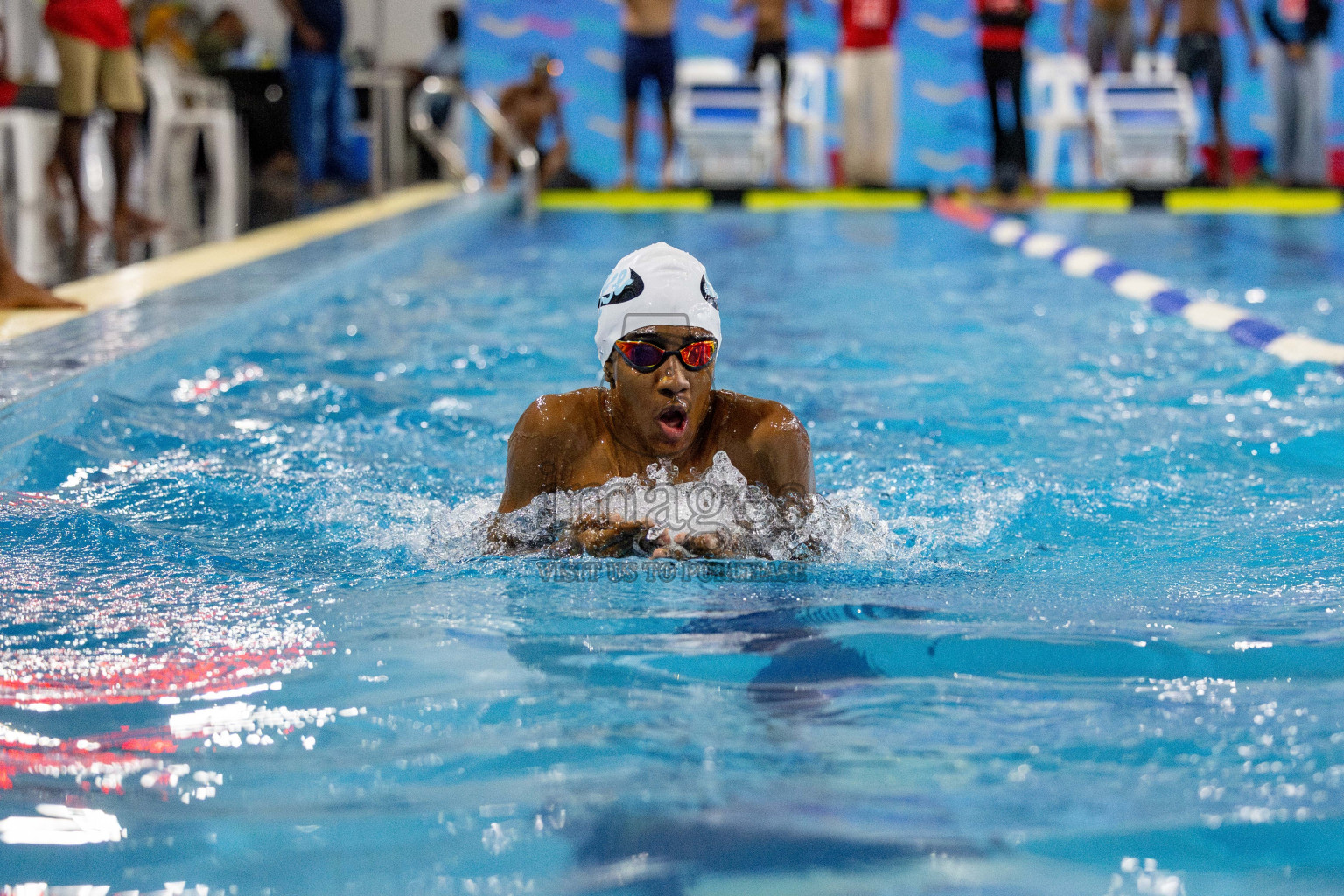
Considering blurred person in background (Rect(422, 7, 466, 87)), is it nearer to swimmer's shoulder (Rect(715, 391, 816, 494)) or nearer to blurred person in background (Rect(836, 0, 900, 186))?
blurred person in background (Rect(836, 0, 900, 186))

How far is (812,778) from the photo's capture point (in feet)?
6.47

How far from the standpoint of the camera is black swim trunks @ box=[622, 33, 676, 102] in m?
12.2

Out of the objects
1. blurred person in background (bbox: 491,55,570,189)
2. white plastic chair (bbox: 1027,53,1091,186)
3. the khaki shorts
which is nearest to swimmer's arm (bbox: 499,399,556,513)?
the khaki shorts

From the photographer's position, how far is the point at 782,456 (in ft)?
9.85

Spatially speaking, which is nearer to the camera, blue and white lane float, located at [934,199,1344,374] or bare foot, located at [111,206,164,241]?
blue and white lane float, located at [934,199,1344,374]

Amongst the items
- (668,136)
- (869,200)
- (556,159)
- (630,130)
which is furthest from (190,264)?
(556,159)

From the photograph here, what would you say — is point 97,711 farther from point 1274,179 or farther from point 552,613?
point 1274,179

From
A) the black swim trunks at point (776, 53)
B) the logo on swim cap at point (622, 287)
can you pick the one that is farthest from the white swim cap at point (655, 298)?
the black swim trunks at point (776, 53)

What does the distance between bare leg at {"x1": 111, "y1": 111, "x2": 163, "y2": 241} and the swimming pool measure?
3404 millimetres

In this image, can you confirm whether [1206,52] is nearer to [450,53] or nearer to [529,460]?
[450,53]

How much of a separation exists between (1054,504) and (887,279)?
4635 millimetres

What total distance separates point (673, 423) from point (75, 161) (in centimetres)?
640

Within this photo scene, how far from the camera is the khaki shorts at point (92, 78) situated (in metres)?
7.66

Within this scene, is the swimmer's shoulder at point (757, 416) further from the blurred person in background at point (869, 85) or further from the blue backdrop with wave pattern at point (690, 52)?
the blue backdrop with wave pattern at point (690, 52)
